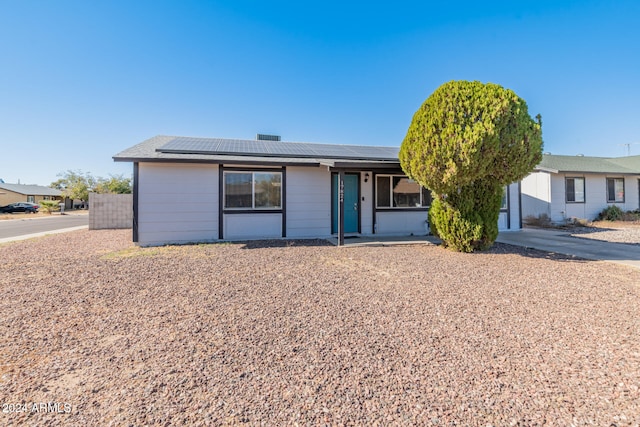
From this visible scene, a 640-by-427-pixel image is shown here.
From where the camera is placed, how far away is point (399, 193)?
10.5m

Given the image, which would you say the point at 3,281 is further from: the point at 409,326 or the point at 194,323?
the point at 409,326

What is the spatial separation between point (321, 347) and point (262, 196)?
24.0ft

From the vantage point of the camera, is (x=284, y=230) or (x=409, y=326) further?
(x=284, y=230)

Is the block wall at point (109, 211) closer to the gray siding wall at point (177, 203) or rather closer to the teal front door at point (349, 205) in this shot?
the gray siding wall at point (177, 203)

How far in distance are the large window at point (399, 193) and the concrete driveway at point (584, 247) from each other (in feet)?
9.71

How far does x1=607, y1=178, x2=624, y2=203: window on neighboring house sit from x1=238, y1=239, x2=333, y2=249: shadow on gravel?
677 inches

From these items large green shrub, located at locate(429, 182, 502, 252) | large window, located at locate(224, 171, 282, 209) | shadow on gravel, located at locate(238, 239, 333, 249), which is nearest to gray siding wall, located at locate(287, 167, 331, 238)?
large window, located at locate(224, 171, 282, 209)

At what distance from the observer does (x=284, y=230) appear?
9586 millimetres

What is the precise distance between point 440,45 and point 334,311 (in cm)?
1223

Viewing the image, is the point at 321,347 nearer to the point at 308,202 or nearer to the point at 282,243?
the point at 282,243

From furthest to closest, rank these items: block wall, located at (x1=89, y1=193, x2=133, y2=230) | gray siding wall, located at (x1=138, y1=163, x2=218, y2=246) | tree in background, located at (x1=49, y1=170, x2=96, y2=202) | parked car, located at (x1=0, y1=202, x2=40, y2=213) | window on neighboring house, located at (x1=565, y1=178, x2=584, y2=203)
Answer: tree in background, located at (x1=49, y1=170, x2=96, y2=202), parked car, located at (x1=0, y1=202, x2=40, y2=213), window on neighboring house, located at (x1=565, y1=178, x2=584, y2=203), block wall, located at (x1=89, y1=193, x2=133, y2=230), gray siding wall, located at (x1=138, y1=163, x2=218, y2=246)

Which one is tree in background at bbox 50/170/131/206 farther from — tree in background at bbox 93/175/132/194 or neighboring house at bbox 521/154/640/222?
neighboring house at bbox 521/154/640/222

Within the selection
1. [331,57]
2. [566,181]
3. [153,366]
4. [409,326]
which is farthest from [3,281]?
[566,181]

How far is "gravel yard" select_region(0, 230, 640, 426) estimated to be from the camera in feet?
6.18
